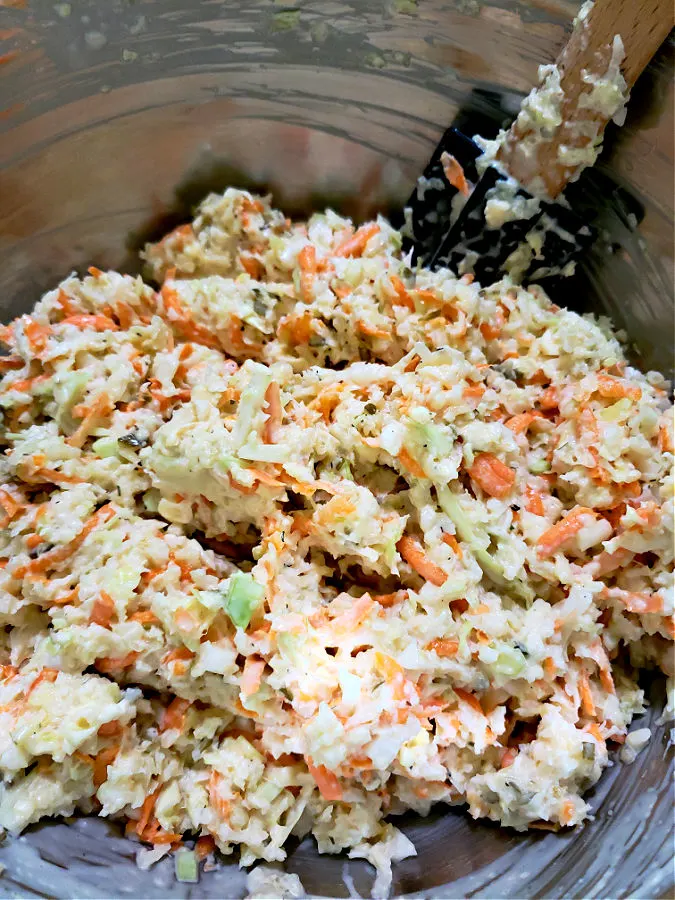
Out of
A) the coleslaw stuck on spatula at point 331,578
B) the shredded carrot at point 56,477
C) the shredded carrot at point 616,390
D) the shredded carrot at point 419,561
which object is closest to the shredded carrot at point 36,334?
the coleslaw stuck on spatula at point 331,578

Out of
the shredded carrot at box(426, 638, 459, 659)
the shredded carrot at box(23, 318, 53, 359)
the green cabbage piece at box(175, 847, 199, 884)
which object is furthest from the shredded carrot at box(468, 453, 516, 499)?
the shredded carrot at box(23, 318, 53, 359)

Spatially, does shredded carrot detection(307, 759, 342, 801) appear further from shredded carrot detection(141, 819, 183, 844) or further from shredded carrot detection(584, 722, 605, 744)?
shredded carrot detection(584, 722, 605, 744)

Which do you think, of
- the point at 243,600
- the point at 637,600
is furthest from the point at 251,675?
the point at 637,600

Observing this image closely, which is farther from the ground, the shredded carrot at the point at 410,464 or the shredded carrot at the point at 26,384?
the shredded carrot at the point at 410,464

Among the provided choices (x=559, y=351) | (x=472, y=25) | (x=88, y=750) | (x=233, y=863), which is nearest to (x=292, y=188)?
Result: (x=472, y=25)

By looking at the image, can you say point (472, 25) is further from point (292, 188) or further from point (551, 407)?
point (551, 407)

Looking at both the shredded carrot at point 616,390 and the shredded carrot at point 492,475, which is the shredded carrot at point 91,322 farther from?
the shredded carrot at point 616,390

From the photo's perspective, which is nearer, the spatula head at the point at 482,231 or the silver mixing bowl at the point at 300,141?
the silver mixing bowl at the point at 300,141

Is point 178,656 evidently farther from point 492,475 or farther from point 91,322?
point 91,322
